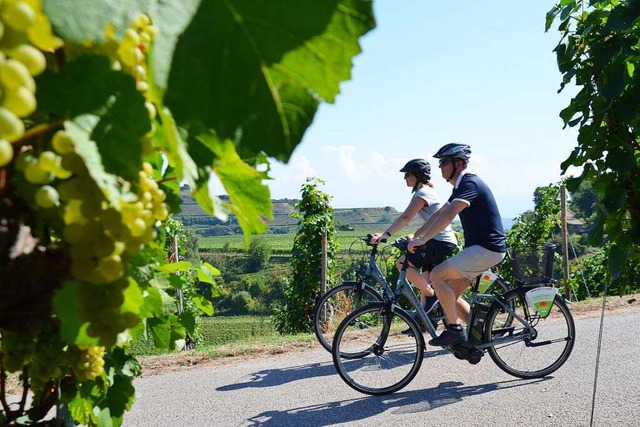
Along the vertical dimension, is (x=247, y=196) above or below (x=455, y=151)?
below

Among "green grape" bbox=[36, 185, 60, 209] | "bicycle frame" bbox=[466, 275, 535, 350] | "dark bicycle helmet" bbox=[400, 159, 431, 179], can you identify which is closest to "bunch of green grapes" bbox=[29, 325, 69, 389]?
"green grape" bbox=[36, 185, 60, 209]

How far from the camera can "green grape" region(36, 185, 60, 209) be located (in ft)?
1.58

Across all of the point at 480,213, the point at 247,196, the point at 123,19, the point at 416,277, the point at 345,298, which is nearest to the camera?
the point at 123,19

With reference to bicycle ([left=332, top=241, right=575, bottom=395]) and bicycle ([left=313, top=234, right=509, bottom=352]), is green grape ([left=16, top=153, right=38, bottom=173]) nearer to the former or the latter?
→ bicycle ([left=332, top=241, right=575, bottom=395])

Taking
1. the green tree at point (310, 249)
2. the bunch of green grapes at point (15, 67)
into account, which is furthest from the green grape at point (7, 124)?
the green tree at point (310, 249)

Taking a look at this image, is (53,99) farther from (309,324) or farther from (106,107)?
(309,324)

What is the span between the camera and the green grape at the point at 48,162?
452mm

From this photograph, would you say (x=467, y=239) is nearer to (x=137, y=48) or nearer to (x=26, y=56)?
(x=137, y=48)

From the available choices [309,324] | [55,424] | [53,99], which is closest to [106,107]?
[53,99]

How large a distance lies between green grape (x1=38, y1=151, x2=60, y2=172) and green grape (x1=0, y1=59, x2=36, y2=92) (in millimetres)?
124

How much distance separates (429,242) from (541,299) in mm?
1248

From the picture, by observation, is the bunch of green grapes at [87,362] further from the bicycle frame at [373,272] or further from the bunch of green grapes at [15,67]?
the bicycle frame at [373,272]

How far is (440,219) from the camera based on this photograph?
5172 millimetres

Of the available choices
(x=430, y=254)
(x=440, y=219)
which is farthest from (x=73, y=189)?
(x=430, y=254)
